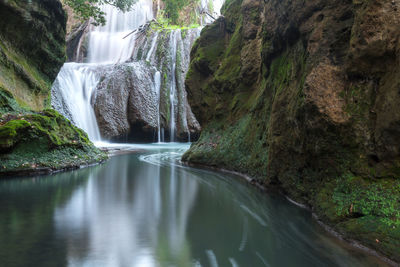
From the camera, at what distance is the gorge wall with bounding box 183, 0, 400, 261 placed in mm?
3066

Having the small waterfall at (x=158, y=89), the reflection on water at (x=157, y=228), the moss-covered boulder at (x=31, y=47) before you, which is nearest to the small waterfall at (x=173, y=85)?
the small waterfall at (x=158, y=89)

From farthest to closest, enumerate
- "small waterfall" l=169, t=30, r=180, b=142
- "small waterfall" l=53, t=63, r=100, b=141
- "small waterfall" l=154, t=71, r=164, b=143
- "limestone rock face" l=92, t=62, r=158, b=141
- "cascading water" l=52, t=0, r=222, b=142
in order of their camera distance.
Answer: "small waterfall" l=169, t=30, r=180, b=142, "small waterfall" l=154, t=71, r=164, b=143, "limestone rock face" l=92, t=62, r=158, b=141, "cascading water" l=52, t=0, r=222, b=142, "small waterfall" l=53, t=63, r=100, b=141

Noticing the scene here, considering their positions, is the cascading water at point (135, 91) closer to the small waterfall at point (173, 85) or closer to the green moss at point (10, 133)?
the small waterfall at point (173, 85)

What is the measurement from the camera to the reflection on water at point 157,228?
2.84 meters

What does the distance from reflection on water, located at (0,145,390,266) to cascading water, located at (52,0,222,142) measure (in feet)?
50.7

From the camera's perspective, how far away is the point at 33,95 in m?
11.0

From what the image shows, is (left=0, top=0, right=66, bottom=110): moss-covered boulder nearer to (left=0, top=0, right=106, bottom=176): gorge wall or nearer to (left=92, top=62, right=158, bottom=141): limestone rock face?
(left=0, top=0, right=106, bottom=176): gorge wall

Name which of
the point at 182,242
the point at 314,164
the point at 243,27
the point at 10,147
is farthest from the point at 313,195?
the point at 243,27

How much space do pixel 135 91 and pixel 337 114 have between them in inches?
839

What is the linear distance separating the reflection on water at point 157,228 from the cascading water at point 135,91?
1546 centimetres

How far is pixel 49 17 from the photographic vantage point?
1142cm

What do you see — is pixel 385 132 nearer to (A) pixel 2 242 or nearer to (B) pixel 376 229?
(B) pixel 376 229

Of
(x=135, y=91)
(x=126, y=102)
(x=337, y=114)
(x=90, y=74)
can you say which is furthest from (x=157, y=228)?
(x=90, y=74)

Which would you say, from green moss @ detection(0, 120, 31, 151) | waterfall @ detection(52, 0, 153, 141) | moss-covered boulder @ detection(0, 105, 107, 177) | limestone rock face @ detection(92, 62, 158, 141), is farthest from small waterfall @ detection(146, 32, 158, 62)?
green moss @ detection(0, 120, 31, 151)
